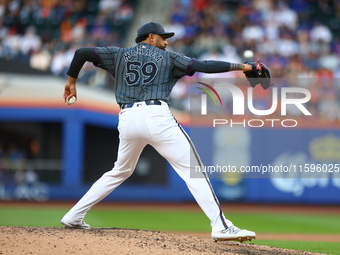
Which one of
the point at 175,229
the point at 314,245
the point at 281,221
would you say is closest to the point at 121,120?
the point at 314,245

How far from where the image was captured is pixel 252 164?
13.6m

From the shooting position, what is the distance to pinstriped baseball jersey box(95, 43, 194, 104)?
4531 millimetres

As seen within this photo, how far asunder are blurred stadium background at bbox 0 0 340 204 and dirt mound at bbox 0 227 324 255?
6745 mm

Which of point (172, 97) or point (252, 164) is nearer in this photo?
point (252, 164)

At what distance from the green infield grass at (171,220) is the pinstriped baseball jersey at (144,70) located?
10.4ft

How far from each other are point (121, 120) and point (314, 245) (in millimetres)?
3138

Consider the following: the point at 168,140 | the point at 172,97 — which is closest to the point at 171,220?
the point at 172,97

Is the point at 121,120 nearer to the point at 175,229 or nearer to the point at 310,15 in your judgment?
the point at 175,229

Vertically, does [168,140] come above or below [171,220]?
above

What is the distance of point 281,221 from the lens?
33.3ft

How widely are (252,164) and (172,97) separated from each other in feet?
8.56

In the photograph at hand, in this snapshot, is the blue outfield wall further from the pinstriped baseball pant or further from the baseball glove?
the pinstriped baseball pant

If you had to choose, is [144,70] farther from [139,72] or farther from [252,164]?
[252,164]

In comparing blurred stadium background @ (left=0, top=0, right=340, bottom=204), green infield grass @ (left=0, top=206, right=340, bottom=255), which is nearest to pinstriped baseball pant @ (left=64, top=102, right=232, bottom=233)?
green infield grass @ (left=0, top=206, right=340, bottom=255)
